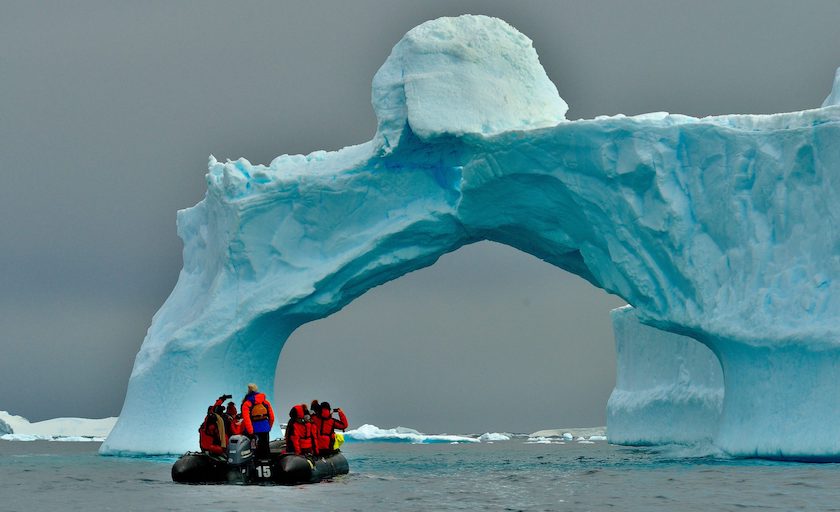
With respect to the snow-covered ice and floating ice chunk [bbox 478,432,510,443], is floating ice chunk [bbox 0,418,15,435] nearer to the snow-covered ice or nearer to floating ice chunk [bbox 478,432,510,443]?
the snow-covered ice

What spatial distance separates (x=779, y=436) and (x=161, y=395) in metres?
11.1

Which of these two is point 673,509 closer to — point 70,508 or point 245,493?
point 245,493

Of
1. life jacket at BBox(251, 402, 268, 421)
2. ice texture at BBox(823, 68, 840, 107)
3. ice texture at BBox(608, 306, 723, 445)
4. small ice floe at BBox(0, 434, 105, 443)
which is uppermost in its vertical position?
ice texture at BBox(823, 68, 840, 107)

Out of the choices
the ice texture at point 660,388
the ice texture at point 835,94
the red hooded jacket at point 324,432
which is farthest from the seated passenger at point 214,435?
the ice texture at point 660,388

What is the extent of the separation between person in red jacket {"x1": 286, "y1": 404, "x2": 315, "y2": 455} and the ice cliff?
602 cm

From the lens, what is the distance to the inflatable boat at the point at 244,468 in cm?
1694

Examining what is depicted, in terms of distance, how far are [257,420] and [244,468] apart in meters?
0.65

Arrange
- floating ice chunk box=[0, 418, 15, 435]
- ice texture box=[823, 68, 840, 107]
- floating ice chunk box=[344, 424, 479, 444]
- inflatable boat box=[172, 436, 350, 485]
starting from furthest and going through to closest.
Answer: floating ice chunk box=[0, 418, 15, 435] → floating ice chunk box=[344, 424, 479, 444] → ice texture box=[823, 68, 840, 107] → inflatable boat box=[172, 436, 350, 485]

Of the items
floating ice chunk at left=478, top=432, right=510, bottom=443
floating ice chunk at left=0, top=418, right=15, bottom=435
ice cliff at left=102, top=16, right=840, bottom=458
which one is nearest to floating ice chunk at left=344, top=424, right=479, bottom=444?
floating ice chunk at left=478, top=432, right=510, bottom=443

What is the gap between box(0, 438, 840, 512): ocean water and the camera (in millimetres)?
14516

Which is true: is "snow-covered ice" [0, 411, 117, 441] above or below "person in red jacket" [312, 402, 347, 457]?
above

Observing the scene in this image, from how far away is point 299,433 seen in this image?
17.6 metres

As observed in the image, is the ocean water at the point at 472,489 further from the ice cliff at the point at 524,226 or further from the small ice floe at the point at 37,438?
the small ice floe at the point at 37,438

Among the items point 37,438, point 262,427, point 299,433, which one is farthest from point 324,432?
point 37,438
